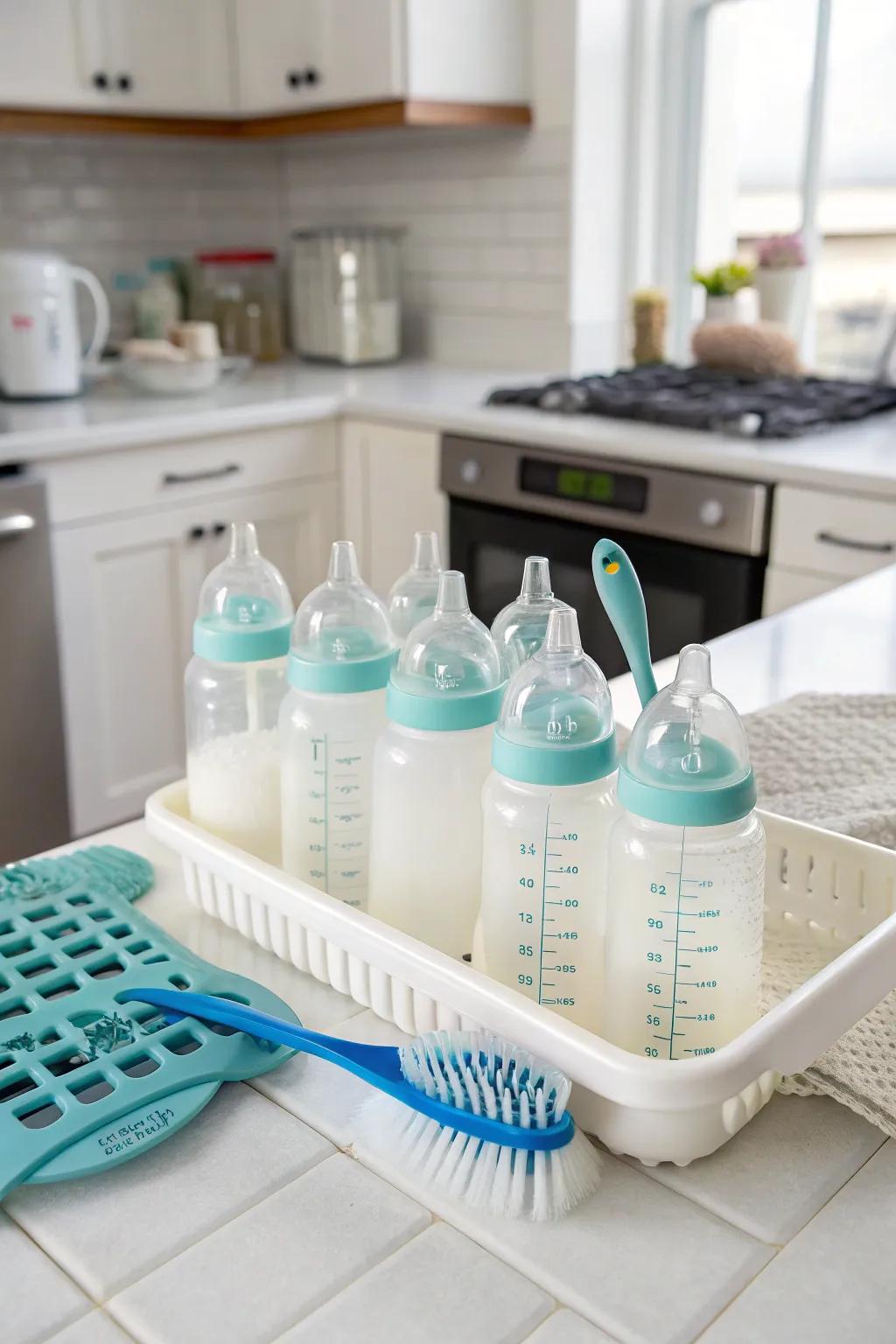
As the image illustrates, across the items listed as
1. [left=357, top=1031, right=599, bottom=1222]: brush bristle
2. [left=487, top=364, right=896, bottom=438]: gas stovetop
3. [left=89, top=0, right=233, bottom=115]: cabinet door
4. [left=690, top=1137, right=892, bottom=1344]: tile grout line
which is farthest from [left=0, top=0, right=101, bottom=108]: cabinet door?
[left=690, top=1137, right=892, bottom=1344]: tile grout line

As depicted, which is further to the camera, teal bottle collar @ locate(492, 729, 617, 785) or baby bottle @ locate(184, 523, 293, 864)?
baby bottle @ locate(184, 523, 293, 864)

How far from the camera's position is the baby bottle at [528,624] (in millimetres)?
815

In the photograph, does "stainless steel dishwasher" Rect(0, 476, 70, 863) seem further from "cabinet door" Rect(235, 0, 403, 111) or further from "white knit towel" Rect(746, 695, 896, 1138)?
"white knit towel" Rect(746, 695, 896, 1138)

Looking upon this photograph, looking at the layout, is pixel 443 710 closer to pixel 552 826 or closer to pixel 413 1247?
pixel 552 826

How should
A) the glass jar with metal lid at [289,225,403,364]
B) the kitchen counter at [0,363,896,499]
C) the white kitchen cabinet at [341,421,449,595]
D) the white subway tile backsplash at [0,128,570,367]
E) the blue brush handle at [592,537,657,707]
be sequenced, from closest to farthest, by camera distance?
1. the blue brush handle at [592,537,657,707]
2. the kitchen counter at [0,363,896,499]
3. the white kitchen cabinet at [341,421,449,595]
4. the white subway tile backsplash at [0,128,570,367]
5. the glass jar with metal lid at [289,225,403,364]

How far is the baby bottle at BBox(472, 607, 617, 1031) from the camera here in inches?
27.0

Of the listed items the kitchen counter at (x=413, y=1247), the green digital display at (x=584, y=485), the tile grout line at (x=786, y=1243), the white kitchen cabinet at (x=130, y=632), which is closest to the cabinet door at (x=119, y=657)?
the white kitchen cabinet at (x=130, y=632)

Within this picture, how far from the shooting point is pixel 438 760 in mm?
749

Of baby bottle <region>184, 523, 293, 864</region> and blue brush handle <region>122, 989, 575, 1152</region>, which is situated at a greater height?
baby bottle <region>184, 523, 293, 864</region>

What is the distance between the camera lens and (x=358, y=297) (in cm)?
A: 327

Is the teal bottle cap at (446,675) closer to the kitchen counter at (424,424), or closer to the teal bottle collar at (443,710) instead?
the teal bottle collar at (443,710)

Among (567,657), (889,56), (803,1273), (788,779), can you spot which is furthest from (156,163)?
(803,1273)

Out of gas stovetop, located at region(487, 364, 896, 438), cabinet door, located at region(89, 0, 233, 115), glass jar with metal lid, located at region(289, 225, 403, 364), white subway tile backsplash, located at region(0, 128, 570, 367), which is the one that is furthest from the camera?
glass jar with metal lid, located at region(289, 225, 403, 364)

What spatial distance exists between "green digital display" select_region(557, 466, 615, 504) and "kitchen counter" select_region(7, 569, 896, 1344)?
1.71 m
